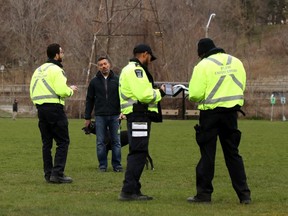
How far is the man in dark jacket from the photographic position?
13500 mm

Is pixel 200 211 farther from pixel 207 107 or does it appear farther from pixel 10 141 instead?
pixel 10 141

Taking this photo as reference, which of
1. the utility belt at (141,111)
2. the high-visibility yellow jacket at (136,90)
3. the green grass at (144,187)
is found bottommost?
the green grass at (144,187)

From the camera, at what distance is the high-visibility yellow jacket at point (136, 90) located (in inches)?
365

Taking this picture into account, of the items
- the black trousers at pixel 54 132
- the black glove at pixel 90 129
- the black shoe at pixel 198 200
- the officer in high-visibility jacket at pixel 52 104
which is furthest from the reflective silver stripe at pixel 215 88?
the black glove at pixel 90 129

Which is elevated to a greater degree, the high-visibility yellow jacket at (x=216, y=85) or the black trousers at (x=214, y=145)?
the high-visibility yellow jacket at (x=216, y=85)

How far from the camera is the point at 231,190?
1045 cm

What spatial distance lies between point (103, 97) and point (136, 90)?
429cm

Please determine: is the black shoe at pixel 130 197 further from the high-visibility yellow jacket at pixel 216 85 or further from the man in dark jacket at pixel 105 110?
the man in dark jacket at pixel 105 110

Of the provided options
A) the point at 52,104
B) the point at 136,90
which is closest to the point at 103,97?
the point at 52,104

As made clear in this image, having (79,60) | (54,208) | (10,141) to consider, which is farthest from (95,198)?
(79,60)

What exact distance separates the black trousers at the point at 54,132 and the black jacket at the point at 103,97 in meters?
2.03

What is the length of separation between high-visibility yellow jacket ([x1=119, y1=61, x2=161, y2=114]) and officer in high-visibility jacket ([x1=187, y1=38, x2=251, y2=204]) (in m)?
0.54

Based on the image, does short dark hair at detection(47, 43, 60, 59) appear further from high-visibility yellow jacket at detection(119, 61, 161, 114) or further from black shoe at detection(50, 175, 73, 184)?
high-visibility yellow jacket at detection(119, 61, 161, 114)

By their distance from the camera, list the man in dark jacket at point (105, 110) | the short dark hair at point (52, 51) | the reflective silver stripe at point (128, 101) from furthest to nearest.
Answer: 1. the man in dark jacket at point (105, 110)
2. the short dark hair at point (52, 51)
3. the reflective silver stripe at point (128, 101)
